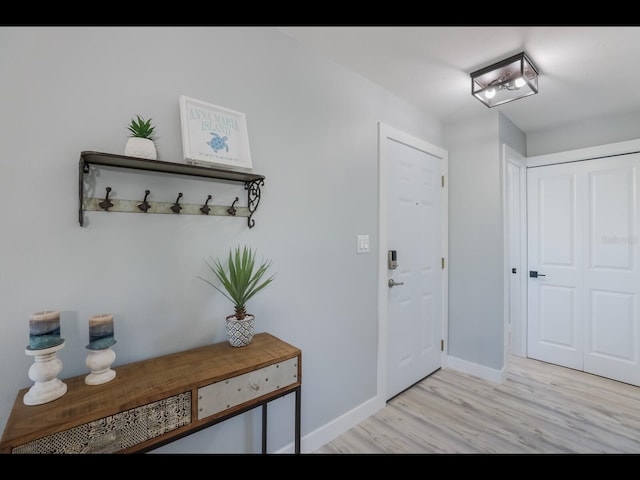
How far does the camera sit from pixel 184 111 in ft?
4.17

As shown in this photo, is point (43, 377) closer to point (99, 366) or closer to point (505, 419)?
point (99, 366)

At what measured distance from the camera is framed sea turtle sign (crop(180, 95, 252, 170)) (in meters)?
1.27

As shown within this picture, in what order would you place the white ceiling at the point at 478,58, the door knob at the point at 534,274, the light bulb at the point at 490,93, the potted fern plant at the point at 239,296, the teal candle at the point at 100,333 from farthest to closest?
the door knob at the point at 534,274 → the light bulb at the point at 490,93 → the white ceiling at the point at 478,58 → the potted fern plant at the point at 239,296 → the teal candle at the point at 100,333

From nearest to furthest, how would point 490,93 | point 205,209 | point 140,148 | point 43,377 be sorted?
1. point 43,377
2. point 140,148
3. point 205,209
4. point 490,93

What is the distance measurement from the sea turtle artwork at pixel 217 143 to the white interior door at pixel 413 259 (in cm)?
121

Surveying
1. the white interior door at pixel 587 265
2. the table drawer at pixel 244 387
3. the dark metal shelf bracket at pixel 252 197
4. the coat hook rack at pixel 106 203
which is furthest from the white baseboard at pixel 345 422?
the coat hook rack at pixel 106 203

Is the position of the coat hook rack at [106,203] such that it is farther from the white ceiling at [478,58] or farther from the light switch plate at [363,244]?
the light switch plate at [363,244]

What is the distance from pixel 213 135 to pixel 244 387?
41.2 inches

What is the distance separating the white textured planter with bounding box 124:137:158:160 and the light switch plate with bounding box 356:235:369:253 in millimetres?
1321

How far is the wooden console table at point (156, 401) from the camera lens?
0.81 metres

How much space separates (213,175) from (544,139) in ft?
11.0

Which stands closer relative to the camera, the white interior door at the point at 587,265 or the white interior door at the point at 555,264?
the white interior door at the point at 587,265

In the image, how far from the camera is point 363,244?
82.3 inches

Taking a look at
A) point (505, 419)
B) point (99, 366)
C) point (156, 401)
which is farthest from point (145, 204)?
point (505, 419)
